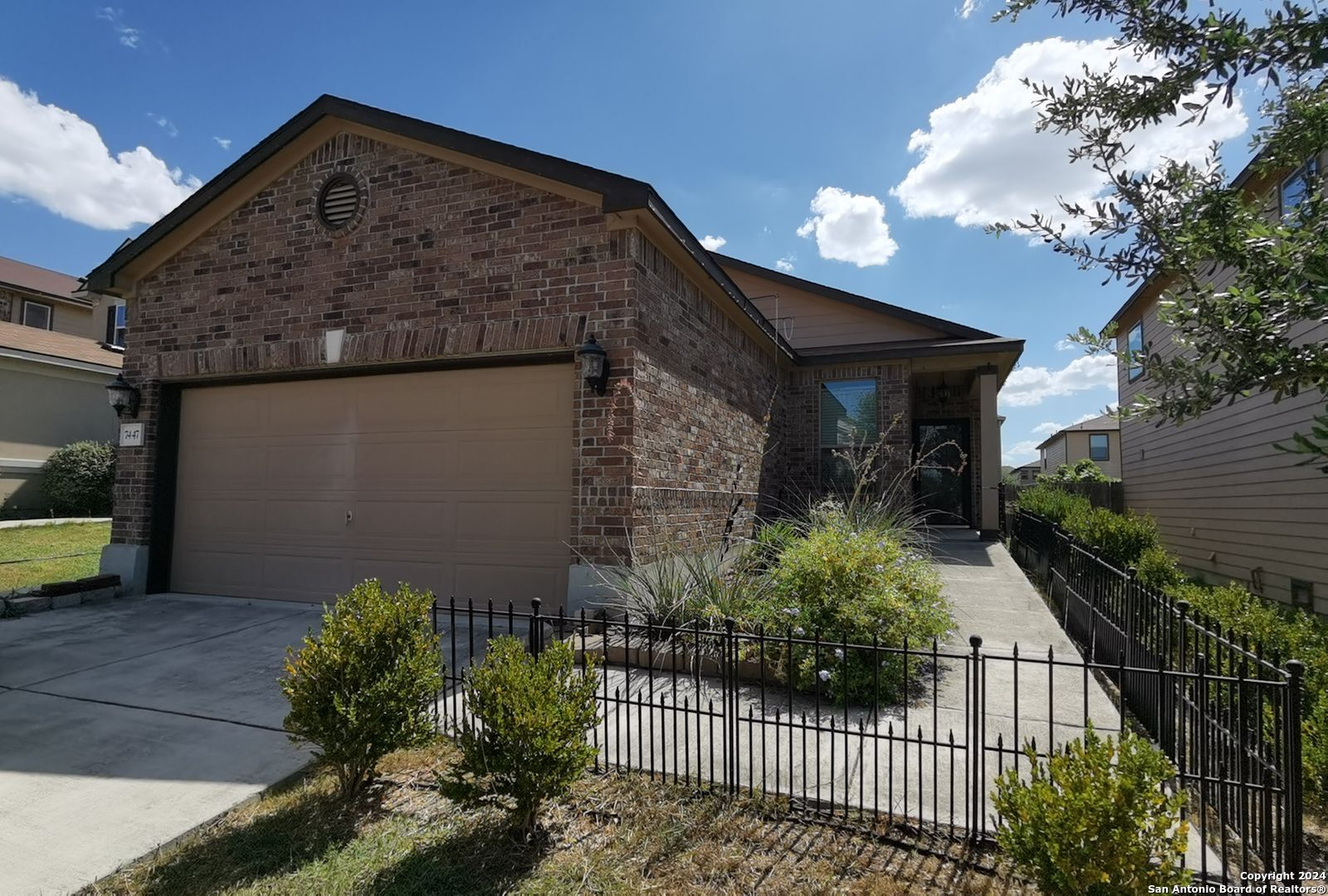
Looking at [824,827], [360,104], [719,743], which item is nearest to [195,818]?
[719,743]

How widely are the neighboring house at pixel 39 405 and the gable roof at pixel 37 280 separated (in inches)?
188

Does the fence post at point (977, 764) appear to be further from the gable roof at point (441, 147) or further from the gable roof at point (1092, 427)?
the gable roof at point (1092, 427)

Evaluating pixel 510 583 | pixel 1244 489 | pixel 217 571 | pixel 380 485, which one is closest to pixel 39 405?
pixel 217 571

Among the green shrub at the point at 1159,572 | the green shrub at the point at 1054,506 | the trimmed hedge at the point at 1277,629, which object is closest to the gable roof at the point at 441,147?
the trimmed hedge at the point at 1277,629

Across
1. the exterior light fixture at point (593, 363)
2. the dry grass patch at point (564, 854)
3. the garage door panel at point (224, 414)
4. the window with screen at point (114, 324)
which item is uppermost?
the window with screen at point (114, 324)

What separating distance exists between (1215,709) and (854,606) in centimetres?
206

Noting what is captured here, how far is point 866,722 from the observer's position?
13.3ft

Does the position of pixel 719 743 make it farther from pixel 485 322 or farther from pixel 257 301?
pixel 257 301

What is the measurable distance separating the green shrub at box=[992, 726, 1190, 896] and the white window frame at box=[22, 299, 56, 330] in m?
27.5

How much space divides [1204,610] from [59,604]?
10.8 m

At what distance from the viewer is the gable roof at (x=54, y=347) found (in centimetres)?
1507

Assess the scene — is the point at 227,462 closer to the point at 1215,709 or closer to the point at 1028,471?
the point at 1215,709

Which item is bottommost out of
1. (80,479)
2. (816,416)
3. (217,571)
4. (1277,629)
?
(217,571)

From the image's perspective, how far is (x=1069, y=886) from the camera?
2148mm
